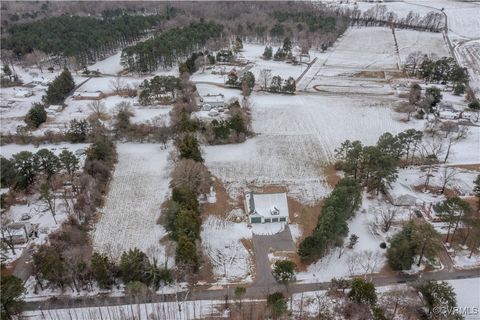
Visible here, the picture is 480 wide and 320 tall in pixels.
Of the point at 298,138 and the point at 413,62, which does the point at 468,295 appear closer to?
the point at 298,138

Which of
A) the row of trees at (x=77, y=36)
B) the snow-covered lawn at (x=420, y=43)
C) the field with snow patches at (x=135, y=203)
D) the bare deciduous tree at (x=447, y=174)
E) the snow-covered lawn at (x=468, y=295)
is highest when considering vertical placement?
the row of trees at (x=77, y=36)

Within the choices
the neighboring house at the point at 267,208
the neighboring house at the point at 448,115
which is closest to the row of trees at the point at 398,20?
the neighboring house at the point at 448,115

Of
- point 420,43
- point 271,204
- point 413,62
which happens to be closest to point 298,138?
point 271,204

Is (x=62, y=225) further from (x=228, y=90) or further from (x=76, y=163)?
(x=228, y=90)

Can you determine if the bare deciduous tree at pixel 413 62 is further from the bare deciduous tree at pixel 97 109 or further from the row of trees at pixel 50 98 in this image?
the row of trees at pixel 50 98

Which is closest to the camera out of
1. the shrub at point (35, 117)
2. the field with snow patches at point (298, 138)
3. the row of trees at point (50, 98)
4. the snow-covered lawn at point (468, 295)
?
the snow-covered lawn at point (468, 295)

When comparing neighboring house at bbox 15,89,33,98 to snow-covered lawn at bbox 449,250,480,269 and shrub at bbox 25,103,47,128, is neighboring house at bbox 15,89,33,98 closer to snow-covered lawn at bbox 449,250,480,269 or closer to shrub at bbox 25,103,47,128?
shrub at bbox 25,103,47,128

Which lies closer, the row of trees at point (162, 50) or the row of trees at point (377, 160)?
the row of trees at point (377, 160)
